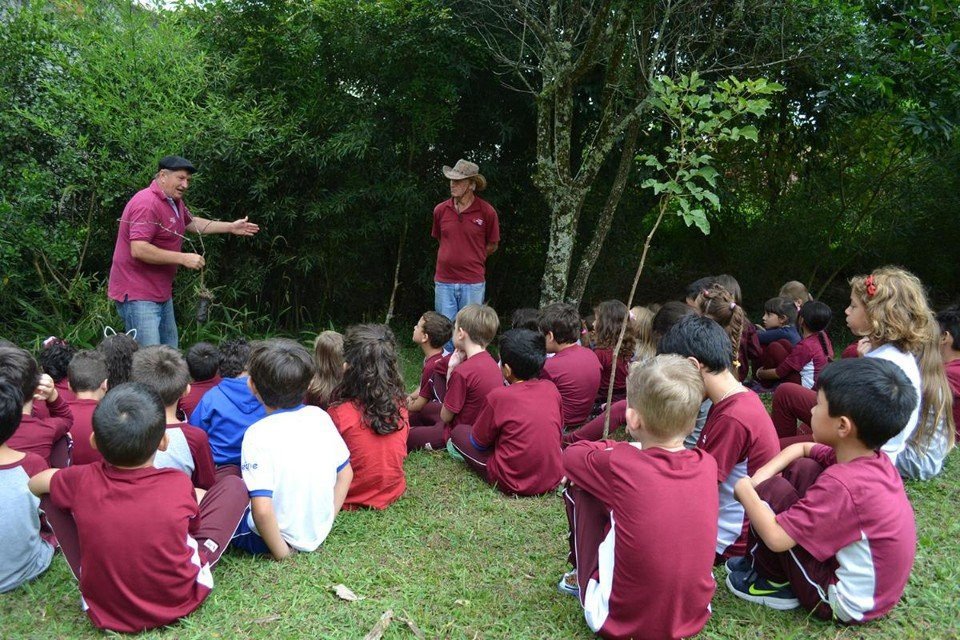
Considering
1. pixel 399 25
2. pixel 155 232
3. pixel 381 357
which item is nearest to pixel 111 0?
pixel 399 25

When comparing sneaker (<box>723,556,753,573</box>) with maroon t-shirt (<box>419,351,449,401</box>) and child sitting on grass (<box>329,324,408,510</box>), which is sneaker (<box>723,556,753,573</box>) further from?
maroon t-shirt (<box>419,351,449,401</box>)

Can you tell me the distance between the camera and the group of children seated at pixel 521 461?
7.07 feet

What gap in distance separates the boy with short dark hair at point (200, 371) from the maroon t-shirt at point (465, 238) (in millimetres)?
2334

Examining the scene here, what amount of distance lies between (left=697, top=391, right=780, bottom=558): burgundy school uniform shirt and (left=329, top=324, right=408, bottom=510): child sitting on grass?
1.33 m

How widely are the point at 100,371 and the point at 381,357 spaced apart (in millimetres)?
1162

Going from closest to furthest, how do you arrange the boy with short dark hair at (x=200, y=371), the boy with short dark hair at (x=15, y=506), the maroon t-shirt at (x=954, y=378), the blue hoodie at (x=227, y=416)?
the boy with short dark hair at (x=15, y=506)
the blue hoodie at (x=227, y=416)
the boy with short dark hair at (x=200, y=371)
the maroon t-shirt at (x=954, y=378)

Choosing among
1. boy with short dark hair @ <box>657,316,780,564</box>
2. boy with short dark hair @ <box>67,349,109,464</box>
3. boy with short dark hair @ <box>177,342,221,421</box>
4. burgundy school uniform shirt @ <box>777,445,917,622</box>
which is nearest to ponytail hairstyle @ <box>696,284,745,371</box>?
boy with short dark hair @ <box>657,316,780,564</box>

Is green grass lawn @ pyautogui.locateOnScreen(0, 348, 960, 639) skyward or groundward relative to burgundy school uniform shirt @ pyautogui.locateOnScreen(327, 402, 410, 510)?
groundward

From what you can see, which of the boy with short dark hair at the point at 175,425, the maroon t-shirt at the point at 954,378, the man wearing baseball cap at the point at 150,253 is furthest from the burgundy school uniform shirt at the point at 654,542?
the man wearing baseball cap at the point at 150,253

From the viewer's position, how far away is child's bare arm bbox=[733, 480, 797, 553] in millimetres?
2162

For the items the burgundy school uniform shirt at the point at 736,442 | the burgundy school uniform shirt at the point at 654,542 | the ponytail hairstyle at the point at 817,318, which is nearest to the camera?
the burgundy school uniform shirt at the point at 654,542

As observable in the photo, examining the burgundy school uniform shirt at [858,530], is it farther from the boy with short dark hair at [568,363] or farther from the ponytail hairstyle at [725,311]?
the boy with short dark hair at [568,363]

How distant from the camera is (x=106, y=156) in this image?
4.93 m

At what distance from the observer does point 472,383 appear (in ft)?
12.6
